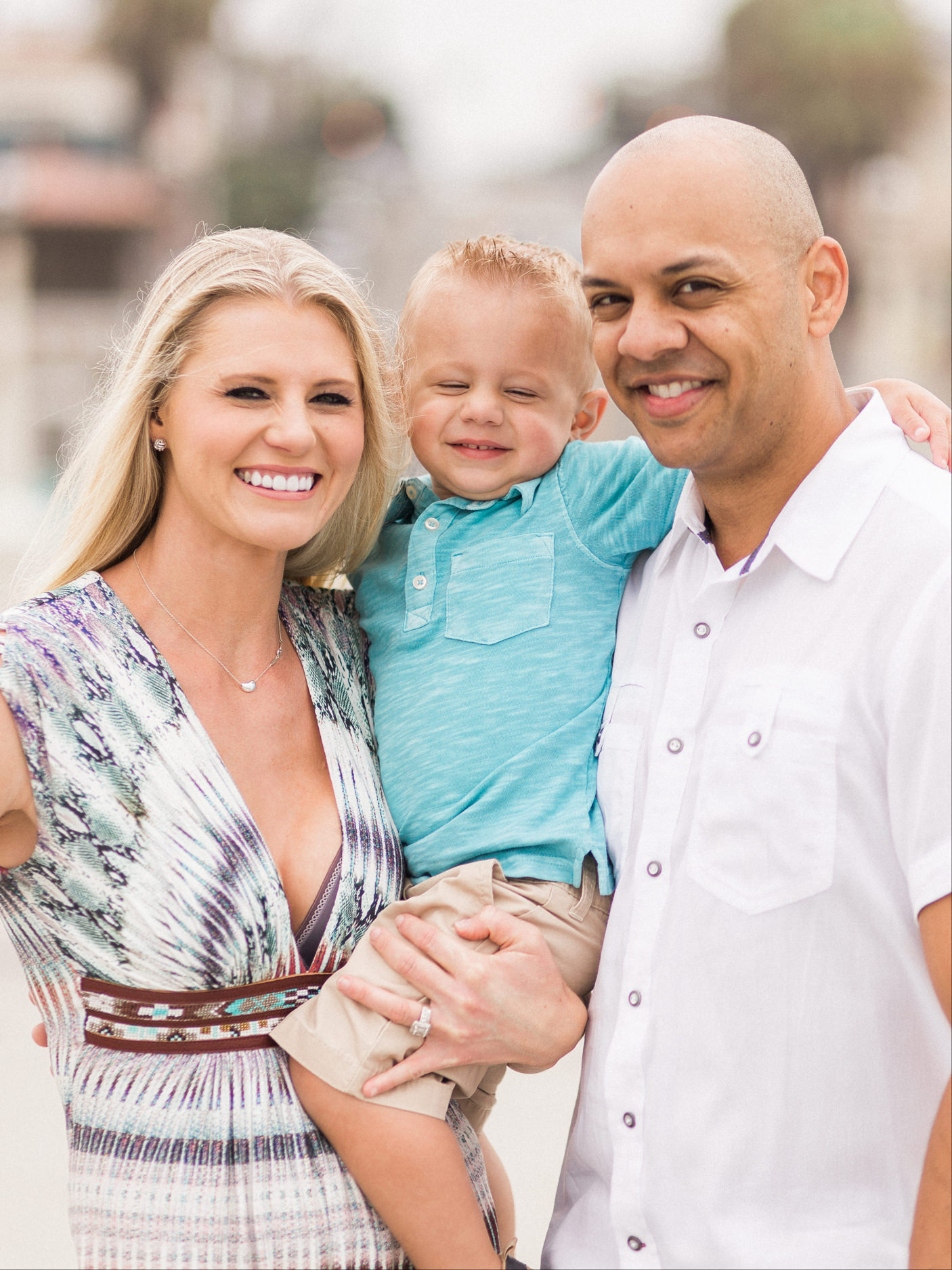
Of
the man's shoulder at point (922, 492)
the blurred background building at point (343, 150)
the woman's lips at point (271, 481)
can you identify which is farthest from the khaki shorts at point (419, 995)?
the blurred background building at point (343, 150)

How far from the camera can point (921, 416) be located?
2016mm

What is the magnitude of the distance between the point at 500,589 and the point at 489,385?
44 cm

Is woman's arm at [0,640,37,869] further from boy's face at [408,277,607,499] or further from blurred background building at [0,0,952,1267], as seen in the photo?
blurred background building at [0,0,952,1267]

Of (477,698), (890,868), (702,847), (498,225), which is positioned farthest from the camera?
(498,225)

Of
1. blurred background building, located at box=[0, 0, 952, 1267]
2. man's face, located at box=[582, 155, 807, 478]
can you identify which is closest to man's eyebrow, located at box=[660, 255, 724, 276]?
man's face, located at box=[582, 155, 807, 478]

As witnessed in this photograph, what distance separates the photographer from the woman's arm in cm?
181

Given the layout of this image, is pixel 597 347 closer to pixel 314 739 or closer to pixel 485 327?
pixel 485 327

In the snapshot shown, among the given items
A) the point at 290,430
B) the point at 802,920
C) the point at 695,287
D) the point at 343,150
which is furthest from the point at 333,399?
the point at 343,150

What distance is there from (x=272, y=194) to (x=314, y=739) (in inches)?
1058

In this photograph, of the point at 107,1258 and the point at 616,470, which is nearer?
the point at 107,1258

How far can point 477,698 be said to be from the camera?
2172 mm

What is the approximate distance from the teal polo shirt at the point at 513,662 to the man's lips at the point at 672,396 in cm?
32

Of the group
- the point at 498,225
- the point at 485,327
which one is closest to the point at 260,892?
the point at 485,327

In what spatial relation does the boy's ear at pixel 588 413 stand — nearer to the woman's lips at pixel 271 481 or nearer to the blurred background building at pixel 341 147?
the woman's lips at pixel 271 481
